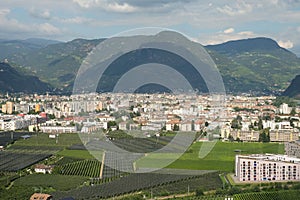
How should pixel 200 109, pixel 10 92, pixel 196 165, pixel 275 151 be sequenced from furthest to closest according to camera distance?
pixel 10 92 → pixel 200 109 → pixel 275 151 → pixel 196 165

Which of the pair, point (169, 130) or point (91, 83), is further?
point (91, 83)

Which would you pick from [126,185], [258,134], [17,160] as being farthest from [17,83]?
[126,185]

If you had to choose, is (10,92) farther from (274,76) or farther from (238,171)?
(238,171)

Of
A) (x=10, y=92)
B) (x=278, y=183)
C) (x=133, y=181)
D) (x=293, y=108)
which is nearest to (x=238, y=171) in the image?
(x=278, y=183)

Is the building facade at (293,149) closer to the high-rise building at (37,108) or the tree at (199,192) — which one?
the tree at (199,192)

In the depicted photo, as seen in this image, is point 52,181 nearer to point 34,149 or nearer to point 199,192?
point 199,192

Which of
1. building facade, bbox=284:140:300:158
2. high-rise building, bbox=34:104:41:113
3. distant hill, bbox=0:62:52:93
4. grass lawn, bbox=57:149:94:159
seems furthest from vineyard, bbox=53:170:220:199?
distant hill, bbox=0:62:52:93

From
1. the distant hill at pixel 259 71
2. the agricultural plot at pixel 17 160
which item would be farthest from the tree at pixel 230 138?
the distant hill at pixel 259 71

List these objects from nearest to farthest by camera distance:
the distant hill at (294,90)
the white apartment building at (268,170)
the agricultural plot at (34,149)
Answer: the white apartment building at (268,170) < the agricultural plot at (34,149) < the distant hill at (294,90)
